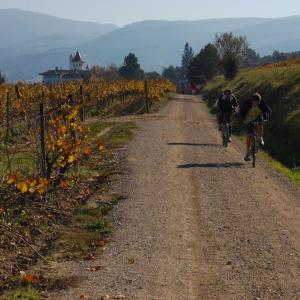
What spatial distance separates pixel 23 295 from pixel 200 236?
3.50 m

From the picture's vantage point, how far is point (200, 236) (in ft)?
31.3

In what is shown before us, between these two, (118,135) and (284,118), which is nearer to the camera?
(284,118)

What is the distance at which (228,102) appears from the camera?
1939cm

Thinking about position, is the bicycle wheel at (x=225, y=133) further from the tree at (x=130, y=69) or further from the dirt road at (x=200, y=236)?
the tree at (x=130, y=69)

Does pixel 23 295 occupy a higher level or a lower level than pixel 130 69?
higher

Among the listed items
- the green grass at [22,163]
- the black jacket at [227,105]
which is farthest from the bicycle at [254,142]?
the green grass at [22,163]

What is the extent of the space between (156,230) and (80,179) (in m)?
4.38

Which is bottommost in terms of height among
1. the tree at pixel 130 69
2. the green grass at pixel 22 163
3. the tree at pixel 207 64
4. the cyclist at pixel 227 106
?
the tree at pixel 130 69

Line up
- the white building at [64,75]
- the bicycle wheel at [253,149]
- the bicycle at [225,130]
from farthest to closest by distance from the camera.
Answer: the bicycle at [225,130] < the white building at [64,75] < the bicycle wheel at [253,149]

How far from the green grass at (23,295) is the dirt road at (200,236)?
1.01 ft

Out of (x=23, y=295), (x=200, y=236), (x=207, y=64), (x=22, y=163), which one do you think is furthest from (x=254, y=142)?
(x=207, y=64)

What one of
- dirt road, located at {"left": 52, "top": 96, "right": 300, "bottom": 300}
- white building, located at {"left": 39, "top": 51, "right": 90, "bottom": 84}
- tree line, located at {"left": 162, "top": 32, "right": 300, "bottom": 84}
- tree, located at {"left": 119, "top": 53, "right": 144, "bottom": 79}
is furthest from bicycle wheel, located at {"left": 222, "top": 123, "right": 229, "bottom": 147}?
tree, located at {"left": 119, "top": 53, "right": 144, "bottom": 79}

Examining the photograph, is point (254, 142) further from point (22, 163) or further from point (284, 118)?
point (284, 118)

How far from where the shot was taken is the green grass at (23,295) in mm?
6855
